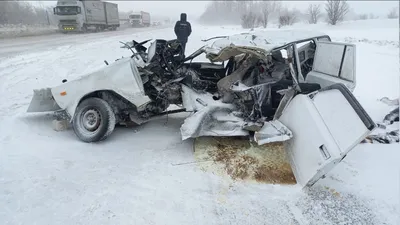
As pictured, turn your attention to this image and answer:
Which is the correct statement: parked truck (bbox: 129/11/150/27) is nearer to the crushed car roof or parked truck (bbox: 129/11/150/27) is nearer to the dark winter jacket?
the dark winter jacket

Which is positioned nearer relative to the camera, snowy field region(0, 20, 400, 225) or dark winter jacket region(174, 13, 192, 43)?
snowy field region(0, 20, 400, 225)

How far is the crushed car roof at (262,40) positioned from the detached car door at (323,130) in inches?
36.8

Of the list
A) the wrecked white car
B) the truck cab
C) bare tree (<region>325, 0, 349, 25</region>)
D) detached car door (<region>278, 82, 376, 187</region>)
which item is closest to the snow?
the truck cab

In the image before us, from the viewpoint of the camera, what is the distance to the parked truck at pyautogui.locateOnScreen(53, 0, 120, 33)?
75.1ft

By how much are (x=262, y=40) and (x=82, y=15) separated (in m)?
23.5

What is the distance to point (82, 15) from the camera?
24.0 metres

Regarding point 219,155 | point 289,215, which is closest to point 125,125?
point 219,155

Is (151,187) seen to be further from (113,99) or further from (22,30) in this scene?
(22,30)

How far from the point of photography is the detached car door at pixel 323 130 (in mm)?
2906

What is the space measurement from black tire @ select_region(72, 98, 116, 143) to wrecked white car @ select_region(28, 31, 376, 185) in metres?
0.01

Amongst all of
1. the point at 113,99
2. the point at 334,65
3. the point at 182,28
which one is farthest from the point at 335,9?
the point at 113,99

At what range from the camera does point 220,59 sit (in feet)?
14.6

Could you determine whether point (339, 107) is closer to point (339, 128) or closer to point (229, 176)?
point (339, 128)

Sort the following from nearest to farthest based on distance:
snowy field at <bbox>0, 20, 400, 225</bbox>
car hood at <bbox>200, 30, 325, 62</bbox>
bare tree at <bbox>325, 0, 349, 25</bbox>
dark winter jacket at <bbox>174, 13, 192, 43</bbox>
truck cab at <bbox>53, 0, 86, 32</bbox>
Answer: snowy field at <bbox>0, 20, 400, 225</bbox>, car hood at <bbox>200, 30, 325, 62</bbox>, dark winter jacket at <bbox>174, 13, 192, 43</bbox>, truck cab at <bbox>53, 0, 86, 32</bbox>, bare tree at <bbox>325, 0, 349, 25</bbox>
